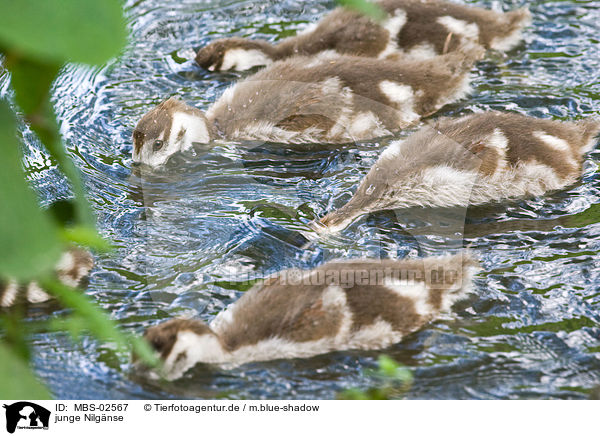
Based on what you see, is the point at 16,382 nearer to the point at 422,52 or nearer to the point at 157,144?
the point at 157,144

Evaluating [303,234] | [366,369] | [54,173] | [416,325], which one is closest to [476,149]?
[303,234]

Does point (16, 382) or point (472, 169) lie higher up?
point (16, 382)

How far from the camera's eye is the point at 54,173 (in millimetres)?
3600

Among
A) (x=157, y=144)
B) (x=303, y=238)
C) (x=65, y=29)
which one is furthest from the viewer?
(x=157, y=144)

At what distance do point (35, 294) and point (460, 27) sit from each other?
2.97m

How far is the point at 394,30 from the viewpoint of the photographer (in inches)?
184

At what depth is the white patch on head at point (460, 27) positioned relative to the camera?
4656mm

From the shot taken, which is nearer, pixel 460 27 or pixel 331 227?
pixel 331 227

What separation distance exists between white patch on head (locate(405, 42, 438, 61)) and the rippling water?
0.30m

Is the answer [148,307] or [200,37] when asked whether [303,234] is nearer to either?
[148,307]

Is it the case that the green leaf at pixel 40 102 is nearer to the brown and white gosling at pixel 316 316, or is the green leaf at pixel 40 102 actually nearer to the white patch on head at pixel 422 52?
the brown and white gosling at pixel 316 316
